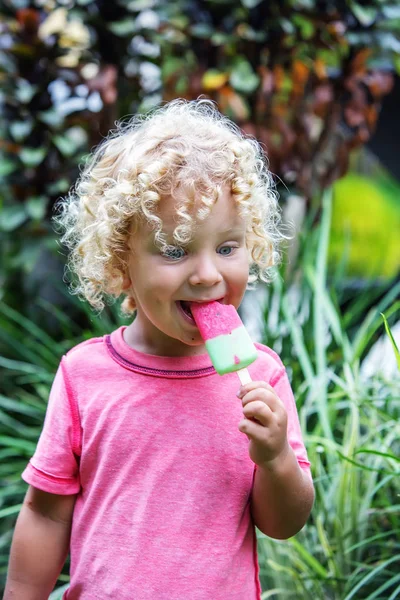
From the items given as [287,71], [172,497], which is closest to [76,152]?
[287,71]

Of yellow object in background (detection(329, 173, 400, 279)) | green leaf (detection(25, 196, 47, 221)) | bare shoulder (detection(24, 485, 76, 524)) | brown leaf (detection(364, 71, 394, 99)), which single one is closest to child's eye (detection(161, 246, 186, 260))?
bare shoulder (detection(24, 485, 76, 524))

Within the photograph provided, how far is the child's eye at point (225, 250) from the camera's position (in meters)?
1.47

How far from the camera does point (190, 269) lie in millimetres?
1430

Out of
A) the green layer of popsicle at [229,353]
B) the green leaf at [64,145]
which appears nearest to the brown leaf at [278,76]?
the green leaf at [64,145]

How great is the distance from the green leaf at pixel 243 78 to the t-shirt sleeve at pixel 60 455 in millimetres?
1983

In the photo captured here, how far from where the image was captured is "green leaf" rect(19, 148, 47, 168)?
321 centimetres

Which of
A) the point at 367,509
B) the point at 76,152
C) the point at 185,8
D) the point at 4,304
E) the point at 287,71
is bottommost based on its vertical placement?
the point at 4,304

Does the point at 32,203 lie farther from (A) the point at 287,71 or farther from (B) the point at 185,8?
(A) the point at 287,71

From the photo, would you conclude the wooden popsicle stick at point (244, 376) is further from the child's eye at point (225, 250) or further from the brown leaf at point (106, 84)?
the brown leaf at point (106, 84)

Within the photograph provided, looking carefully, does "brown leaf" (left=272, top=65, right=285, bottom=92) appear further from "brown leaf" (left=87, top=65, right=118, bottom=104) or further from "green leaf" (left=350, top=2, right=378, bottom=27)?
"brown leaf" (left=87, top=65, right=118, bottom=104)

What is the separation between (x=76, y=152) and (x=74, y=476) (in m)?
2.13

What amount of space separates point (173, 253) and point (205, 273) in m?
0.08

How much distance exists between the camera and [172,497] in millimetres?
1449

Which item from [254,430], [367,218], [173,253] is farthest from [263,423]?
[367,218]
